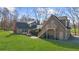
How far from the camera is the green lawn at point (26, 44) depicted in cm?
264

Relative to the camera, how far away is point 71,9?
266 centimetres

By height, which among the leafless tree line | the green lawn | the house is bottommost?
the green lawn

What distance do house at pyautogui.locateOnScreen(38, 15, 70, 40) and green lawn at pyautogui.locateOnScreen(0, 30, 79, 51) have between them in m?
0.06

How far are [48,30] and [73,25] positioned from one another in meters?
0.25

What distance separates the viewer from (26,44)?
8.69 ft

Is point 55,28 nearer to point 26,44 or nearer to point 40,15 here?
point 40,15

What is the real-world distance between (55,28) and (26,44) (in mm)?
329

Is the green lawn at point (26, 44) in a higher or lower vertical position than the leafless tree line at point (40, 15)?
lower

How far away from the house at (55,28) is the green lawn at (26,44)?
0.06 meters

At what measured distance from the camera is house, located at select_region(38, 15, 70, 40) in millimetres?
2662

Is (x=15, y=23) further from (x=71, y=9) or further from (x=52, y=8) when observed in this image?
(x=71, y=9)

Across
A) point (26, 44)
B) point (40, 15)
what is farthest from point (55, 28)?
point (26, 44)

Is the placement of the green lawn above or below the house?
below
